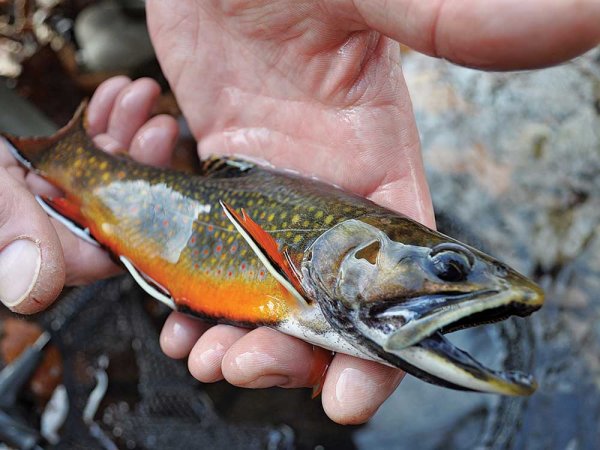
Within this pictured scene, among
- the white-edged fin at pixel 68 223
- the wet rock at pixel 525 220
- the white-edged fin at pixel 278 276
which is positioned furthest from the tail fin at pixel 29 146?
the wet rock at pixel 525 220

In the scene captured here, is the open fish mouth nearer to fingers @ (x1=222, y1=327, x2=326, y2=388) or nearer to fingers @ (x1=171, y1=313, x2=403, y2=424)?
fingers @ (x1=171, y1=313, x2=403, y2=424)

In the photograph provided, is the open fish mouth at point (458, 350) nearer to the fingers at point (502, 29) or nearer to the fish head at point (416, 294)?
the fish head at point (416, 294)

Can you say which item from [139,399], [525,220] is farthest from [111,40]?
[525,220]

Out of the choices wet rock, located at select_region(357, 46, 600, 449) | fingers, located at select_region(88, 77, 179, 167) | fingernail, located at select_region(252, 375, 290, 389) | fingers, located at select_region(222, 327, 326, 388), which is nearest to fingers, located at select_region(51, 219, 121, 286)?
fingers, located at select_region(88, 77, 179, 167)

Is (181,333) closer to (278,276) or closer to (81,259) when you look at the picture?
(81,259)

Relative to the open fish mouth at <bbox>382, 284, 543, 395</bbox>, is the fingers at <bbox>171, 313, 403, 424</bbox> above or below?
below

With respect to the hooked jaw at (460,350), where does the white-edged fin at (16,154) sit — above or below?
below
